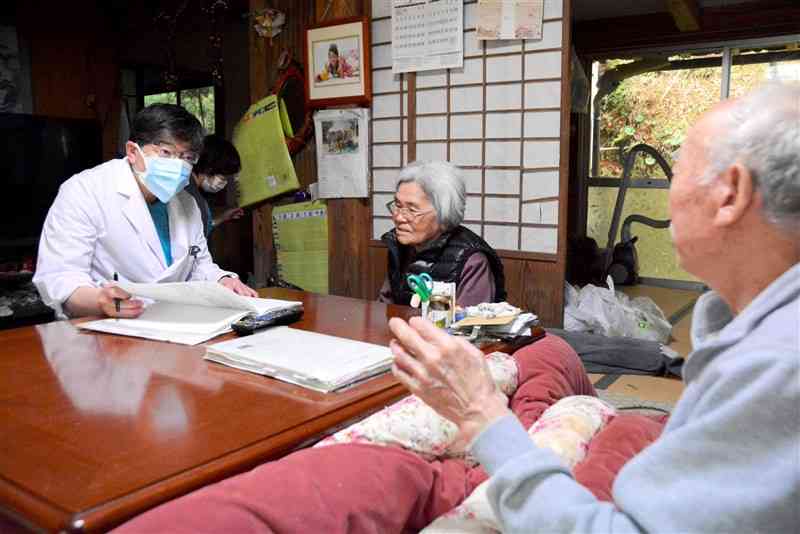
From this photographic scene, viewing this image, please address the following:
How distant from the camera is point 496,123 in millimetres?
3117

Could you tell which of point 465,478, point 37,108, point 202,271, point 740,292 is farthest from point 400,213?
point 37,108

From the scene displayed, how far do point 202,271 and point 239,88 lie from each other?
11.9 ft

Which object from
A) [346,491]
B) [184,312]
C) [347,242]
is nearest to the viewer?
[346,491]

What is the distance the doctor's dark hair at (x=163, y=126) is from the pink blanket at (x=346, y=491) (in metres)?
1.46

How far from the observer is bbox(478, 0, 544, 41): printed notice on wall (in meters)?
2.92

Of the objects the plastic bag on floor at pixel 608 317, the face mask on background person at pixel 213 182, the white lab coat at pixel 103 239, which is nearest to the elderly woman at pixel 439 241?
the white lab coat at pixel 103 239

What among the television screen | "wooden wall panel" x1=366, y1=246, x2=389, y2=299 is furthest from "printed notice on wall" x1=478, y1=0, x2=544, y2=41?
the television screen

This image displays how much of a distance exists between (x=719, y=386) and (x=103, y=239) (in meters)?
1.89

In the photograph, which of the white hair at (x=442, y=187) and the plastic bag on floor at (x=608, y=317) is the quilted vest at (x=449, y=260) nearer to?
the white hair at (x=442, y=187)

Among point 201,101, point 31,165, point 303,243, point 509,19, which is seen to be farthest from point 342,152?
point 201,101

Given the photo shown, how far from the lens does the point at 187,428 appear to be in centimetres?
99

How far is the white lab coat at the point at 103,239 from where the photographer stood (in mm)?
1884

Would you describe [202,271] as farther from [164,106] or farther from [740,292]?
[740,292]

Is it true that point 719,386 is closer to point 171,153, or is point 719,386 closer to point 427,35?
point 171,153
